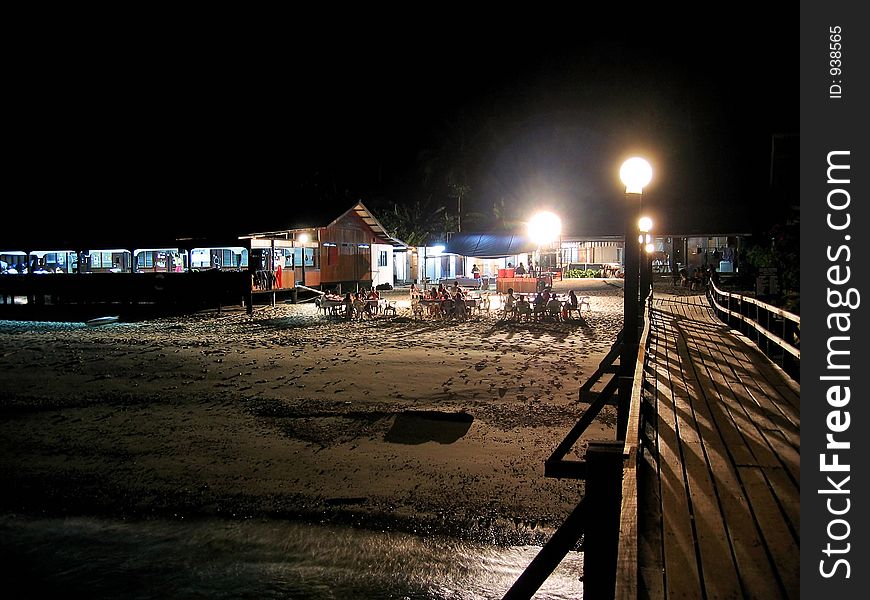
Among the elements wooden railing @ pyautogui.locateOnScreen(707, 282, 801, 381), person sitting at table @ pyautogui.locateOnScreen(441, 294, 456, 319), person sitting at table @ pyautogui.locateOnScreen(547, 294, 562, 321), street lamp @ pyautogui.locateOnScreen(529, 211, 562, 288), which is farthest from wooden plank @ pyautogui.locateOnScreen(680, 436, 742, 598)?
street lamp @ pyautogui.locateOnScreen(529, 211, 562, 288)

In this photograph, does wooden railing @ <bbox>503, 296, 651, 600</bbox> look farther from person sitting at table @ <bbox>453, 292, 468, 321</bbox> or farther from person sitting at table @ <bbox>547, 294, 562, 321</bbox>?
person sitting at table @ <bbox>453, 292, 468, 321</bbox>

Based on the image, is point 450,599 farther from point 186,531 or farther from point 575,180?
point 575,180

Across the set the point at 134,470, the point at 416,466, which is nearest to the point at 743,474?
the point at 416,466

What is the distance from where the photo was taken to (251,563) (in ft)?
16.4

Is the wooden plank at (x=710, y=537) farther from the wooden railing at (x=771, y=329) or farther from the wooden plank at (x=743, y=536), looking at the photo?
the wooden railing at (x=771, y=329)

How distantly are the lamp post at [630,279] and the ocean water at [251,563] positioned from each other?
57.1 inches

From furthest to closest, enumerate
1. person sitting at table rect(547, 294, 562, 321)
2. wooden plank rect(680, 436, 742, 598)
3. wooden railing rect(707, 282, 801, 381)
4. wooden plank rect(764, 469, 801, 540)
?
person sitting at table rect(547, 294, 562, 321) → wooden railing rect(707, 282, 801, 381) → wooden plank rect(764, 469, 801, 540) → wooden plank rect(680, 436, 742, 598)

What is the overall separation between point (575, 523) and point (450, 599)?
219cm

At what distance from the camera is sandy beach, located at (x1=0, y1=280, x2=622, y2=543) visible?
5.91 m

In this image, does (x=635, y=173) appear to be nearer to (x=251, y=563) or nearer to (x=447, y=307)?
(x=251, y=563)

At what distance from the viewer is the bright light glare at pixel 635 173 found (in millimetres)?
6324

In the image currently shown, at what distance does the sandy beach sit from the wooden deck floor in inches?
50.5

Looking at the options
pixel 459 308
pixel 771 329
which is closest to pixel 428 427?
pixel 771 329
